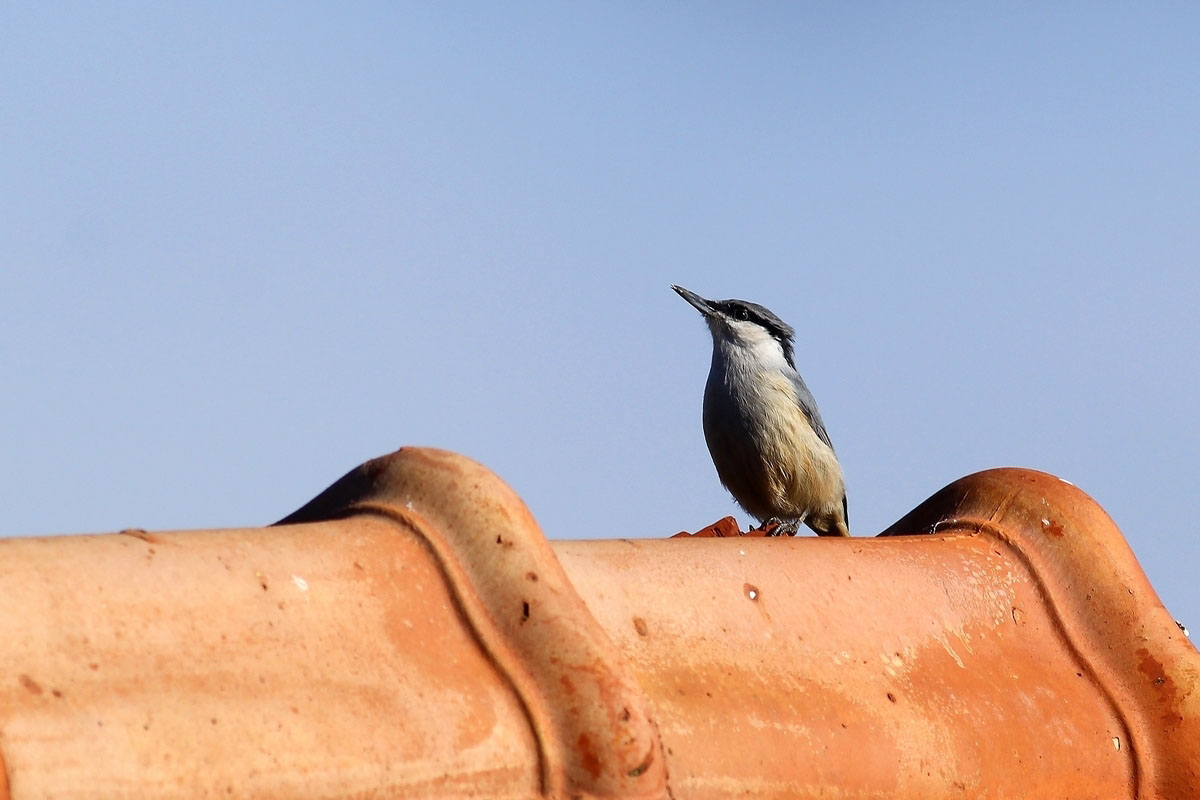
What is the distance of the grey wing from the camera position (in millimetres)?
7707

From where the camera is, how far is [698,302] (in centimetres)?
815

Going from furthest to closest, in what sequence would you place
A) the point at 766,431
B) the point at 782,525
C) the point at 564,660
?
1. the point at 782,525
2. the point at 766,431
3. the point at 564,660

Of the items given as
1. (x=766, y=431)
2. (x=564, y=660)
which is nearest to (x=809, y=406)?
(x=766, y=431)

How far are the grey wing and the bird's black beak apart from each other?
592 mm

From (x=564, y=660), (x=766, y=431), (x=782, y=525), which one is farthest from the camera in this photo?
(x=782, y=525)

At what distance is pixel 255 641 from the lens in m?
2.29

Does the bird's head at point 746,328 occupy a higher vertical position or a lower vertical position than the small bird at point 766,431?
higher

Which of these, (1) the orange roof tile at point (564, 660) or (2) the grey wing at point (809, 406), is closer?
(1) the orange roof tile at point (564, 660)

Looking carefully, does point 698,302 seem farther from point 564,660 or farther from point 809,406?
point 564,660

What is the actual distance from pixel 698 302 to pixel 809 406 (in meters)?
0.90

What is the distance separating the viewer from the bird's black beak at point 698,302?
26.5 ft

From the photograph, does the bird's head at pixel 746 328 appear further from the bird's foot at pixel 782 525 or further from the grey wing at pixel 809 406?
the bird's foot at pixel 782 525

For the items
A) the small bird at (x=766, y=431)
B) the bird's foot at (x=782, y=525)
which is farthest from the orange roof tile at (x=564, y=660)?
the bird's foot at (x=782, y=525)

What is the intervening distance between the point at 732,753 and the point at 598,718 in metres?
0.36
